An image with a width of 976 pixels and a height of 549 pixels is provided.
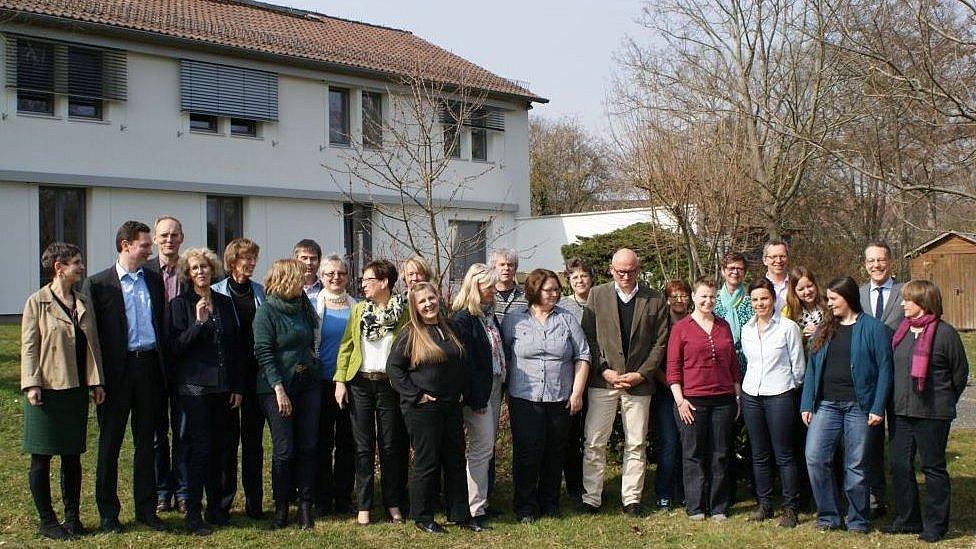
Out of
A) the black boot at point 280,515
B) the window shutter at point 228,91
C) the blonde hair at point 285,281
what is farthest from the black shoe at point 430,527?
the window shutter at point 228,91

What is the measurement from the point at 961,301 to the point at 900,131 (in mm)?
12120

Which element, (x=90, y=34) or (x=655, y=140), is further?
(x=90, y=34)

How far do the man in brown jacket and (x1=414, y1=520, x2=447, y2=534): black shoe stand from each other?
1.25 meters

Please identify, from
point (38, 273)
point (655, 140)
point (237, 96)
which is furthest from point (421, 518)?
point (237, 96)

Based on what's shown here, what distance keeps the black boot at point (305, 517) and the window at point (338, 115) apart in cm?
1777

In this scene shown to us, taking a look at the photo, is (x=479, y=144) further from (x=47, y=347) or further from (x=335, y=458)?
(x=47, y=347)

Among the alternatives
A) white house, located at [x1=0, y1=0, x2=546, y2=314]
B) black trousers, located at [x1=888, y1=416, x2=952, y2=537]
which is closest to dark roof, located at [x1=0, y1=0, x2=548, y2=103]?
white house, located at [x1=0, y1=0, x2=546, y2=314]

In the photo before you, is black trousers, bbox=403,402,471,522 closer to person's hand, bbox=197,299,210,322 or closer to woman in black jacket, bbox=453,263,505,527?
woman in black jacket, bbox=453,263,505,527

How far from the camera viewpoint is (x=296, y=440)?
21.7 ft

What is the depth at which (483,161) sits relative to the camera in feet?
86.1

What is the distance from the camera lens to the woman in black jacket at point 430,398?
20.9 ft

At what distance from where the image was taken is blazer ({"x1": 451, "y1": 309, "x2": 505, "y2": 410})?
6.56 meters

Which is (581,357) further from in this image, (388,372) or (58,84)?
(58,84)

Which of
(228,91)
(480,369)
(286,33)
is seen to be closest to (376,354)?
(480,369)
